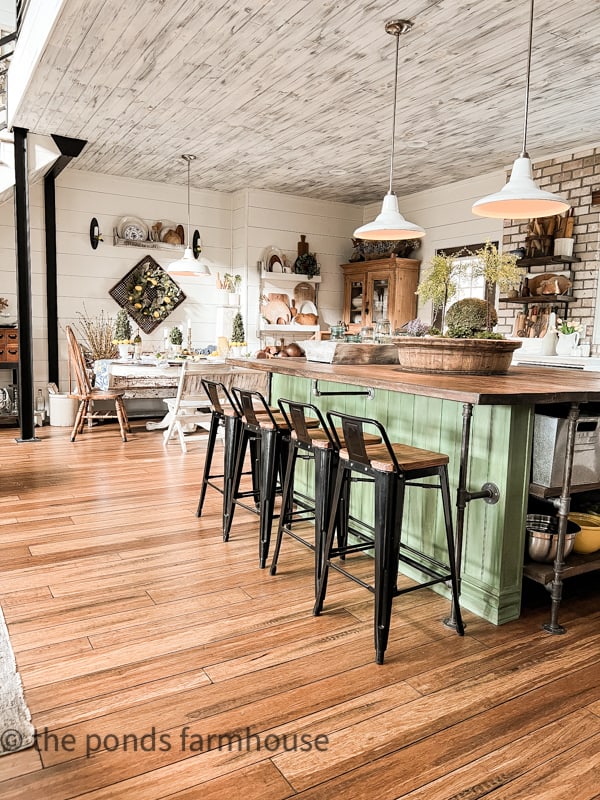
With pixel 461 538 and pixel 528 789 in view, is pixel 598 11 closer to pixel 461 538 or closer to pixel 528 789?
pixel 461 538

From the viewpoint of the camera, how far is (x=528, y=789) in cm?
158

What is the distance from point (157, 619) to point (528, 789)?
146 centimetres

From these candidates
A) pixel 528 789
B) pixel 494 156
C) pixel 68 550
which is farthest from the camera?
pixel 494 156

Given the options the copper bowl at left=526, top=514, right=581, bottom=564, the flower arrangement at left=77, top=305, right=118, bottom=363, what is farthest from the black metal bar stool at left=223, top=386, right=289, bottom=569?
the flower arrangement at left=77, top=305, right=118, bottom=363

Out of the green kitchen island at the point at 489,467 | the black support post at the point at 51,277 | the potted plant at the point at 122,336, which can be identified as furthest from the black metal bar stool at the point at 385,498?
the black support post at the point at 51,277

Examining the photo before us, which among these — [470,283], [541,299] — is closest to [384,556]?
[541,299]

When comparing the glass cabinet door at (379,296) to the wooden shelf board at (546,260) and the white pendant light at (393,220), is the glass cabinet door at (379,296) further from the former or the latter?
the white pendant light at (393,220)

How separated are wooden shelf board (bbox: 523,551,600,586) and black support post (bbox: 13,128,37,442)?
500 centimetres

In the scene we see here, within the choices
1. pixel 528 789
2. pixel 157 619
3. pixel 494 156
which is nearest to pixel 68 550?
pixel 157 619

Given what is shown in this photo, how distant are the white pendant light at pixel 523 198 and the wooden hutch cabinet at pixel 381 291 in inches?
177

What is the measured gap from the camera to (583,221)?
570 cm

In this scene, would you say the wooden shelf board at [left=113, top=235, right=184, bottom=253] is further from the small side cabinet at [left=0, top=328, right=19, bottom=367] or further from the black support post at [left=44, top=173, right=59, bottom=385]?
the small side cabinet at [left=0, top=328, right=19, bottom=367]

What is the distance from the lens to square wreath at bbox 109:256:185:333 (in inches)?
304

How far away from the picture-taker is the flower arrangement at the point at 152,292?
7766 millimetres
